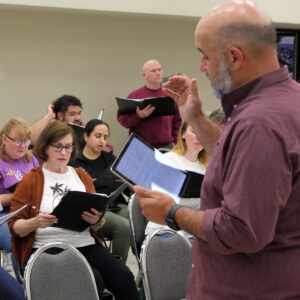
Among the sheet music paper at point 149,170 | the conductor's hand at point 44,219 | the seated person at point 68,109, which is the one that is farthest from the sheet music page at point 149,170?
the seated person at point 68,109

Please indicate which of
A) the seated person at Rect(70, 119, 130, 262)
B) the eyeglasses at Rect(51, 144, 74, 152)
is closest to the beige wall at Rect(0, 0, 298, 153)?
the seated person at Rect(70, 119, 130, 262)

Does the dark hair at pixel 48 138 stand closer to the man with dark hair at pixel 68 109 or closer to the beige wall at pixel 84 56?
the man with dark hair at pixel 68 109

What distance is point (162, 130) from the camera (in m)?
6.14

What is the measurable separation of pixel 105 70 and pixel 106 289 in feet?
14.7

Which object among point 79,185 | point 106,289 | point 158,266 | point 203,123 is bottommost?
point 106,289

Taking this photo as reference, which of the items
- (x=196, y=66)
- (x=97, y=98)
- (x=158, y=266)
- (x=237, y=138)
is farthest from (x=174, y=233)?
(x=196, y=66)

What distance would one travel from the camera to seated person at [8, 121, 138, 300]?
10.0 ft

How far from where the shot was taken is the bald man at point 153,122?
5.98m

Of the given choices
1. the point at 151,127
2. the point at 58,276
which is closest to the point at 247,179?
the point at 58,276

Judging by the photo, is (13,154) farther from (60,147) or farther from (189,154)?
(189,154)

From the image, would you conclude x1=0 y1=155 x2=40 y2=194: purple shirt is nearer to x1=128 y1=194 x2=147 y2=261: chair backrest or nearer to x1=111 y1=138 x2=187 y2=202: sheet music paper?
x1=128 y1=194 x2=147 y2=261: chair backrest

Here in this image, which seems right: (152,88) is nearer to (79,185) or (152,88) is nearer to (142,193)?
(79,185)

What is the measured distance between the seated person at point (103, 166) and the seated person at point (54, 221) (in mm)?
782

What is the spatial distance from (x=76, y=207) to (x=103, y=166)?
1659mm
